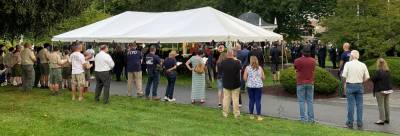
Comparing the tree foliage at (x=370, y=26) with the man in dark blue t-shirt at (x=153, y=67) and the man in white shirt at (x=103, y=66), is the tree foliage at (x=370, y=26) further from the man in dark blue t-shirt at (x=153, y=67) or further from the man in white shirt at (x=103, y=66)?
the man in white shirt at (x=103, y=66)

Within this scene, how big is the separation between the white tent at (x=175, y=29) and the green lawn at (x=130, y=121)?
7.15 m

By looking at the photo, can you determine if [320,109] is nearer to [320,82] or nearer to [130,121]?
[320,82]

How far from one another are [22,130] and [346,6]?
19.9 metres

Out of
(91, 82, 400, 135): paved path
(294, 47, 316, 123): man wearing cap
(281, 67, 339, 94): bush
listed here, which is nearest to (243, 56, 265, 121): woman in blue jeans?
(294, 47, 316, 123): man wearing cap

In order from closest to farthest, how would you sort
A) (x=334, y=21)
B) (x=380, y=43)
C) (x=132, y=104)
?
(x=132, y=104), (x=380, y=43), (x=334, y=21)

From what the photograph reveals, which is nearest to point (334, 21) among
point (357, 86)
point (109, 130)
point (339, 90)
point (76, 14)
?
point (339, 90)

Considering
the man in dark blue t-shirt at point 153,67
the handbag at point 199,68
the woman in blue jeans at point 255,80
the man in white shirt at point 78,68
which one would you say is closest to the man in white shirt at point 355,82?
the woman in blue jeans at point 255,80

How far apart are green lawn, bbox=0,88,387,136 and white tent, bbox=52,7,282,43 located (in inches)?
282

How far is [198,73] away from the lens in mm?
15992

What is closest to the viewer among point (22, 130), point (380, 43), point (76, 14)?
point (22, 130)

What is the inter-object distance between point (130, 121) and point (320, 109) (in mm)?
5599

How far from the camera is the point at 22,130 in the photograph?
10.8 meters

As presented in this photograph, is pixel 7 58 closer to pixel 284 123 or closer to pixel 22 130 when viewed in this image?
pixel 22 130

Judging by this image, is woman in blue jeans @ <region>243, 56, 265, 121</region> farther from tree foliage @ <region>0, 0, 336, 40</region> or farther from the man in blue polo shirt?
tree foliage @ <region>0, 0, 336, 40</region>
